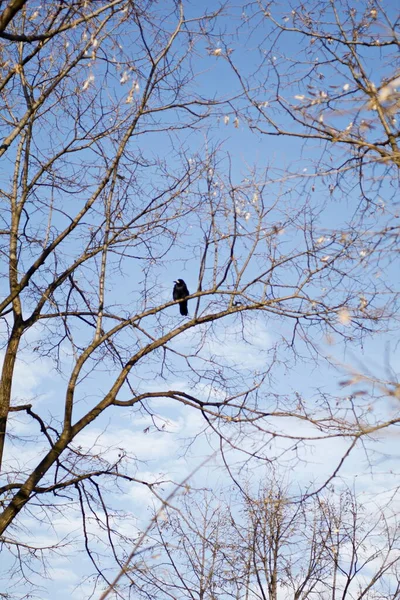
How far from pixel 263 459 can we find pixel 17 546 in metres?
3.15

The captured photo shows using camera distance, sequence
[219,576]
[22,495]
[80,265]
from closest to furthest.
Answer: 1. [22,495]
2. [80,265]
3. [219,576]

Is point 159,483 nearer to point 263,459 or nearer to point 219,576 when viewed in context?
point 263,459

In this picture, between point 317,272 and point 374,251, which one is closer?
point 374,251

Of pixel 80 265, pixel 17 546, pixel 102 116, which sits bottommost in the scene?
pixel 17 546

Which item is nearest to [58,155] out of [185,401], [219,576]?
[185,401]

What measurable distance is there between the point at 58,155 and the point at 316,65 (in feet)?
12.9

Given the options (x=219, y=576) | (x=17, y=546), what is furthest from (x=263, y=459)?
(x=219, y=576)

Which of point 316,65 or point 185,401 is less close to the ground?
point 316,65

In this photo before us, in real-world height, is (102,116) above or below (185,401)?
above

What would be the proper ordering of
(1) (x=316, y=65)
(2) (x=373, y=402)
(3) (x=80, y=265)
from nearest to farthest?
1. (2) (x=373, y=402)
2. (1) (x=316, y=65)
3. (3) (x=80, y=265)

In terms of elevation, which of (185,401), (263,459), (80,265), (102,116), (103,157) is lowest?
(263,459)

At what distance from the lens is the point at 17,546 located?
7383 millimetres

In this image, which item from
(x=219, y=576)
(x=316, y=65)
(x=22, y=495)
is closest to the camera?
(x=316, y=65)

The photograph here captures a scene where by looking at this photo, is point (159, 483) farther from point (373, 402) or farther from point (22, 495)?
point (373, 402)
